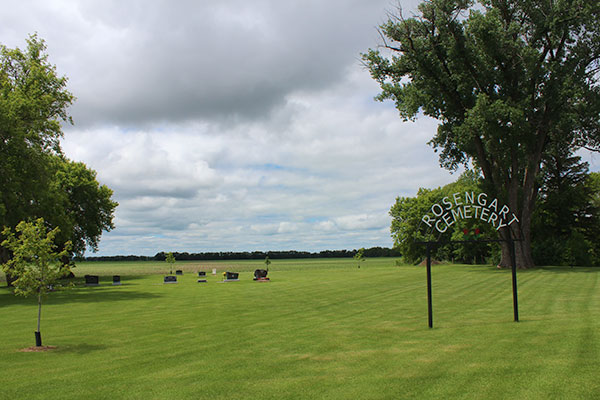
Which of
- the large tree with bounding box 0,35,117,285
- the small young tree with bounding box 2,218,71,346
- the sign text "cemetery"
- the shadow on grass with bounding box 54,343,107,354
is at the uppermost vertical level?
the large tree with bounding box 0,35,117,285

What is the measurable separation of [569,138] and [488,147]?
10.8 metres

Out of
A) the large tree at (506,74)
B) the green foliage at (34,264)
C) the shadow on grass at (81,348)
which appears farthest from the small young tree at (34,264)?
the large tree at (506,74)

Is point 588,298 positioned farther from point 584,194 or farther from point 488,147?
point 584,194

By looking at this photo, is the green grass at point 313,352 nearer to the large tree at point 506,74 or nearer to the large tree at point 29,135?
the large tree at point 29,135

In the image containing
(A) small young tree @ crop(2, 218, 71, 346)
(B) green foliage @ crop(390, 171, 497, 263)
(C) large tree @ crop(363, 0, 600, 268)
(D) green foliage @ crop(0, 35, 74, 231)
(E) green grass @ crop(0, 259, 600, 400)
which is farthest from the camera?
(B) green foliage @ crop(390, 171, 497, 263)

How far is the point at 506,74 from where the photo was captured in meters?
37.2

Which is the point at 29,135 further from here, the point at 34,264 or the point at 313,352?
the point at 313,352

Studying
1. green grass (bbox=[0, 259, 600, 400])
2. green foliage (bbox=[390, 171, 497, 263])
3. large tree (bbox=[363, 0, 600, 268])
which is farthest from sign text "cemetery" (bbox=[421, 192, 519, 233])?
green foliage (bbox=[390, 171, 497, 263])

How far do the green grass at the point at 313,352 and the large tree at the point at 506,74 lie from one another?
67.3ft

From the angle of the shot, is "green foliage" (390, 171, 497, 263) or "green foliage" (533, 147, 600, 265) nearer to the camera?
"green foliage" (533, 147, 600, 265)

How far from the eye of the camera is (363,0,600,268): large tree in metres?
34.4

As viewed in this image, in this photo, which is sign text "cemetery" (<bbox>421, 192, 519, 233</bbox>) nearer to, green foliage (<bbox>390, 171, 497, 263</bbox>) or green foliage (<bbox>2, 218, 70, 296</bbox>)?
green foliage (<bbox>2, 218, 70, 296</bbox>)

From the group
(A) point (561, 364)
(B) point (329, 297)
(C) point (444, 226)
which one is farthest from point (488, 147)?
(A) point (561, 364)

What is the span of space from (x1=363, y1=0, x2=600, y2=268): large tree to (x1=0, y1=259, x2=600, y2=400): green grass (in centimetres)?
2053
